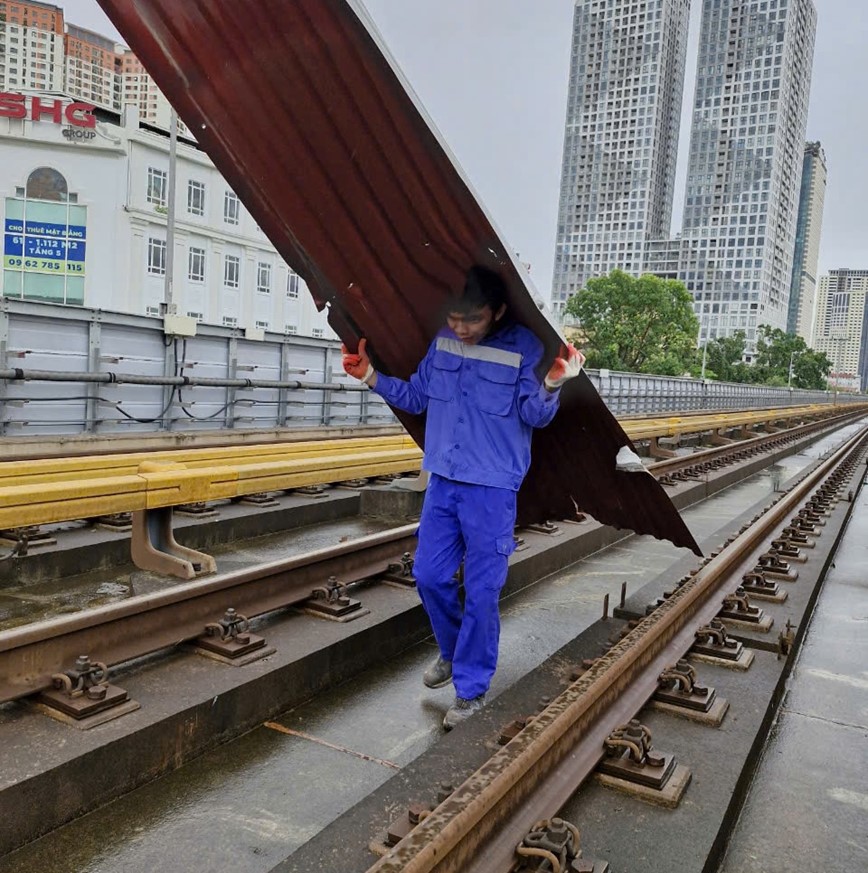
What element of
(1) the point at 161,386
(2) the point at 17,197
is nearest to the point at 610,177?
(2) the point at 17,197

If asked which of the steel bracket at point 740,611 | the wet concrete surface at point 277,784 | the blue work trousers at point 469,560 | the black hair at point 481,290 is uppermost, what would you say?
the black hair at point 481,290

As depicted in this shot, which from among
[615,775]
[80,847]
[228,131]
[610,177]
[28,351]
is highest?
[610,177]

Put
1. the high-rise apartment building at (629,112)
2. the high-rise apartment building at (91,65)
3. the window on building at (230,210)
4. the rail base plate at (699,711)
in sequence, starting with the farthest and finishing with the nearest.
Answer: the high-rise apartment building at (629,112)
the high-rise apartment building at (91,65)
the window on building at (230,210)
the rail base plate at (699,711)

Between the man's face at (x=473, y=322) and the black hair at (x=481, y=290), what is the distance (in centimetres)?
2

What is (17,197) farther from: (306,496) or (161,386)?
(306,496)

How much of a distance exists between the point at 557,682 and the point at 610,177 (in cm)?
20689

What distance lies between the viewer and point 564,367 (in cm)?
326

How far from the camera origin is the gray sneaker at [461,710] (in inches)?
140

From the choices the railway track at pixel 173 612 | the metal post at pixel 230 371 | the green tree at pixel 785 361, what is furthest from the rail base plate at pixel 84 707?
the green tree at pixel 785 361

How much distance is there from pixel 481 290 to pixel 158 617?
200 cm

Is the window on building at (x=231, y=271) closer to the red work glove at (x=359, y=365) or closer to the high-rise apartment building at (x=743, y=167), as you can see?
the red work glove at (x=359, y=365)

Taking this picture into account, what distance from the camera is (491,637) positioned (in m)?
3.68

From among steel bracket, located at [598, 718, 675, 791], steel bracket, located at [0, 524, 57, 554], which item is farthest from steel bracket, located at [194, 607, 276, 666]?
steel bracket, located at [0, 524, 57, 554]

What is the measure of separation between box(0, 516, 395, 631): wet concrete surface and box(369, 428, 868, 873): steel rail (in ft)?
6.85
